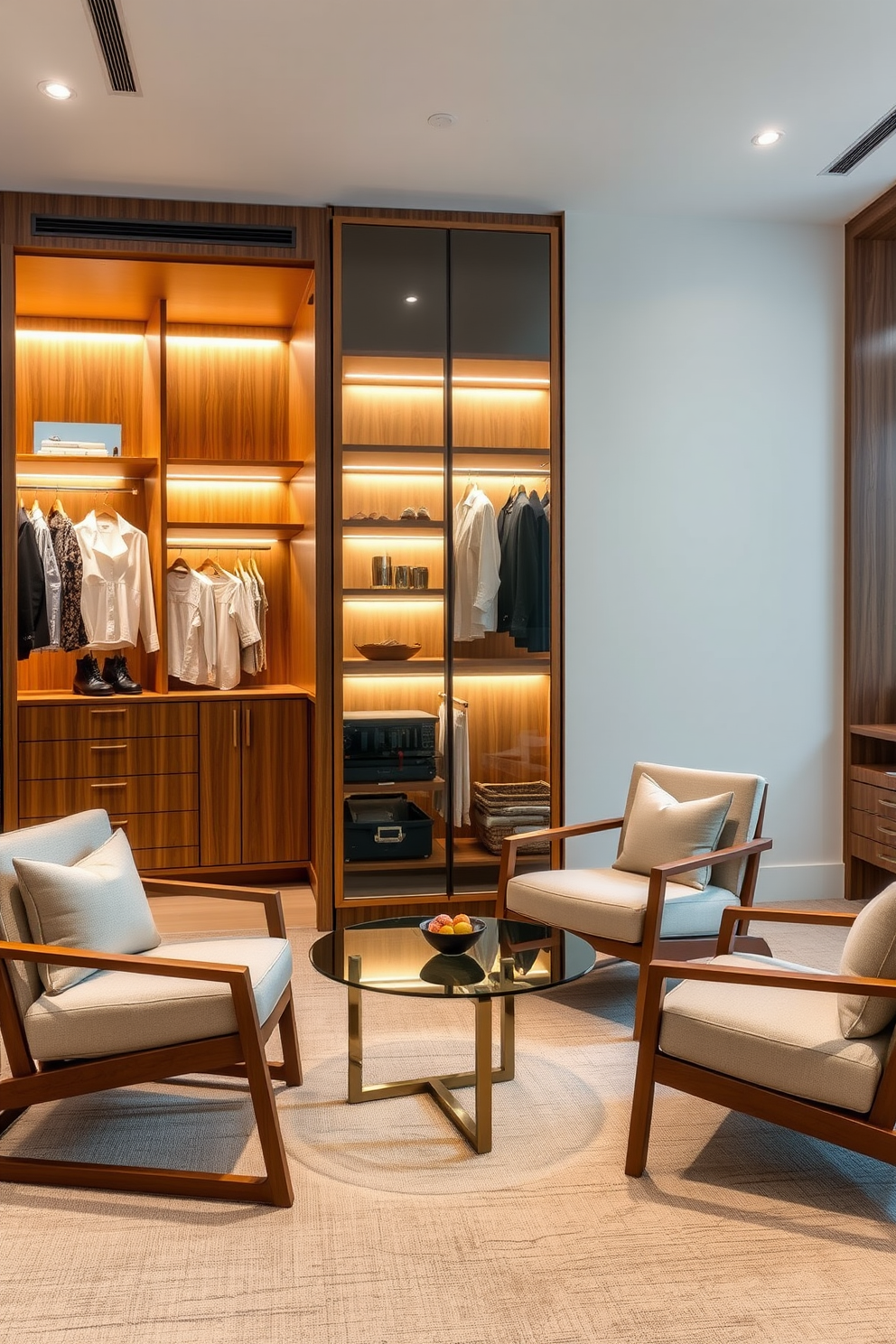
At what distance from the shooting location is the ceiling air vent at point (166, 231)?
15.0 ft

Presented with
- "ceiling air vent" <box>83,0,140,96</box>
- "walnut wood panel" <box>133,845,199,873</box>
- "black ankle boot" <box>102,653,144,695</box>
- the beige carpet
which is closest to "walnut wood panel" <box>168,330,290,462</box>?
"black ankle boot" <box>102,653,144,695</box>

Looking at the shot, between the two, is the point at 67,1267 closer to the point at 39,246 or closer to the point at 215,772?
the point at 215,772

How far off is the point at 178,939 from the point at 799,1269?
3.02 metres

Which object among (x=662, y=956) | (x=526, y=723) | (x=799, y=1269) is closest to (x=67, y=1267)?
(x=799, y=1269)

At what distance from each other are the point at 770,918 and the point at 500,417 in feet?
8.75

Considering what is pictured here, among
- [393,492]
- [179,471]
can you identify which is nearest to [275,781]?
[393,492]

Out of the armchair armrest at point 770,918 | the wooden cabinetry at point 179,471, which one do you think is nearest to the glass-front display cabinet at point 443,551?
the wooden cabinetry at point 179,471

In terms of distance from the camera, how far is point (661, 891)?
334 cm

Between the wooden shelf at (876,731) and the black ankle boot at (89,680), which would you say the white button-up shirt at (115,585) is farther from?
the wooden shelf at (876,731)

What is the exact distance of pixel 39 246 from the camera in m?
4.57

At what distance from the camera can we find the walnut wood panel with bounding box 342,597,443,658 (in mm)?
4746

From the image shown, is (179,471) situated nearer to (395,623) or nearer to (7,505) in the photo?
(7,505)

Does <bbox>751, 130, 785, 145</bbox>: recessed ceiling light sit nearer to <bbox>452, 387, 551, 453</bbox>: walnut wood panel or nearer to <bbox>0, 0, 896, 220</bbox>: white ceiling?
<bbox>0, 0, 896, 220</bbox>: white ceiling

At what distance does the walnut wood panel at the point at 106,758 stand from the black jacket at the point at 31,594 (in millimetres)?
471
